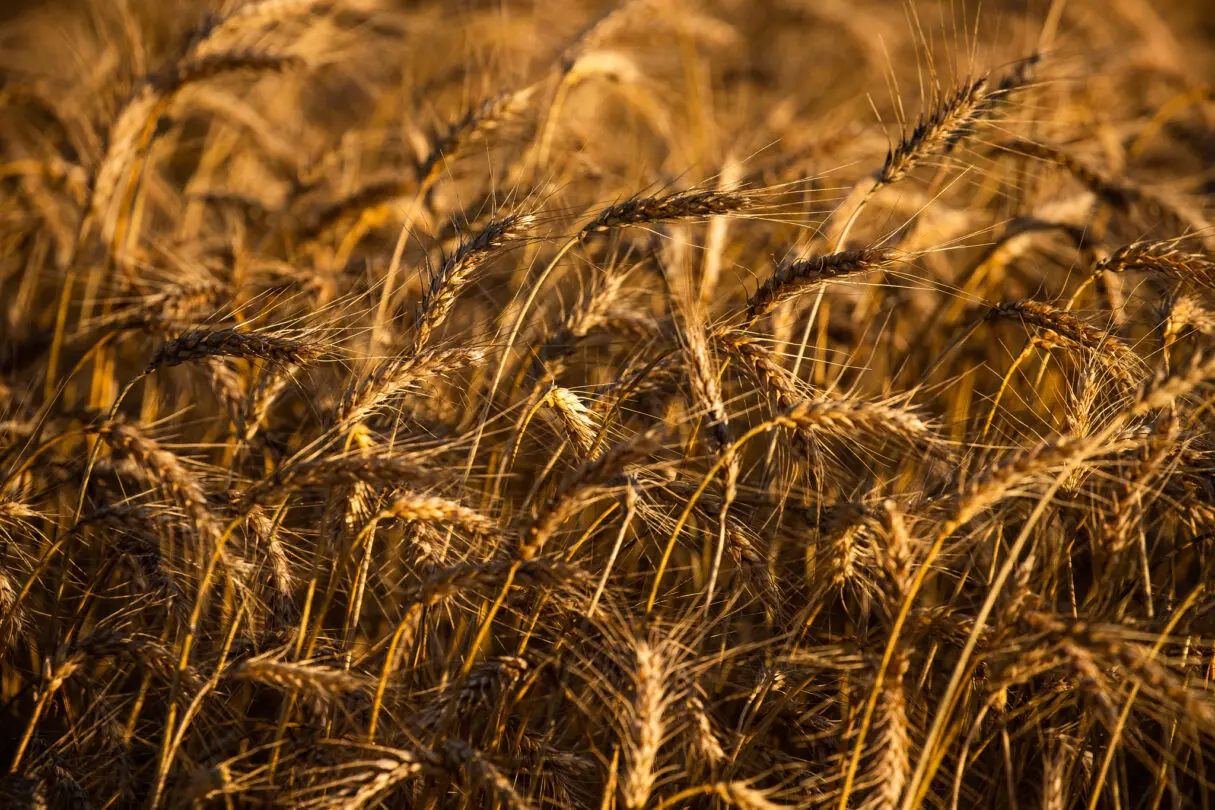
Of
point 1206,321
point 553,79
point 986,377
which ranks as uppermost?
point 553,79

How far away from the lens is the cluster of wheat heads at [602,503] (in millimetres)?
1733

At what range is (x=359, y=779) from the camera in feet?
5.33

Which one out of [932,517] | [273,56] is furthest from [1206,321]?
[273,56]

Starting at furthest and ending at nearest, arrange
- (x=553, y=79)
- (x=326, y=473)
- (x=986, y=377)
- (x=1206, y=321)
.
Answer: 1. (x=986, y=377)
2. (x=553, y=79)
3. (x=1206, y=321)
4. (x=326, y=473)

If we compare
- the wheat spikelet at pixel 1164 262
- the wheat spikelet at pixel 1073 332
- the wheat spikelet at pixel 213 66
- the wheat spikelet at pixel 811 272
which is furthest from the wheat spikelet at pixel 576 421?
the wheat spikelet at pixel 213 66

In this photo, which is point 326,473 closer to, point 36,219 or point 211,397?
point 211,397

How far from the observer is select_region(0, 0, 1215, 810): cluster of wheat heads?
173cm

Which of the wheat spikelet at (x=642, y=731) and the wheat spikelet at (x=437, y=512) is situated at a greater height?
the wheat spikelet at (x=437, y=512)

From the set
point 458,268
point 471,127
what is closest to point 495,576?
point 458,268

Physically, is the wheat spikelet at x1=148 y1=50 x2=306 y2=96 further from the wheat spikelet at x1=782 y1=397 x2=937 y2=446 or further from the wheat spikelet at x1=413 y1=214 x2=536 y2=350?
the wheat spikelet at x1=782 y1=397 x2=937 y2=446

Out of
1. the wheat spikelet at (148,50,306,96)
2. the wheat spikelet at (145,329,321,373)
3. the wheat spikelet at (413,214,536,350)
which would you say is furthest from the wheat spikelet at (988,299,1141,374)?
the wheat spikelet at (148,50,306,96)

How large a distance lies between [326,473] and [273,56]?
→ 206 cm

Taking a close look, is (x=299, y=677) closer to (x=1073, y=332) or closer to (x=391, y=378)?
(x=391, y=378)

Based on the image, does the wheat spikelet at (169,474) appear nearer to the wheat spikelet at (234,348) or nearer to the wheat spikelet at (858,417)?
the wheat spikelet at (234,348)
